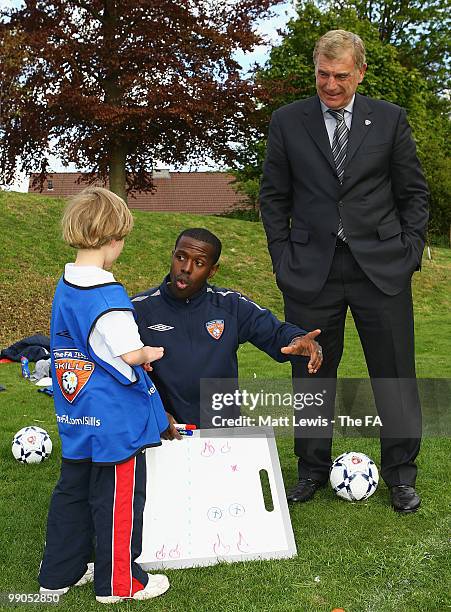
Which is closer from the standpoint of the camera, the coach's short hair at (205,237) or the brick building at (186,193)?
the coach's short hair at (205,237)

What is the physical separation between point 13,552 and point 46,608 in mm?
666

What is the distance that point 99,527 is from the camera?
133 inches

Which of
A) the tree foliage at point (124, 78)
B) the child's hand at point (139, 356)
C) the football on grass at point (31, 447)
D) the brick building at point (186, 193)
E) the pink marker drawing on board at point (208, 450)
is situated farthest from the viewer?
the brick building at point (186, 193)

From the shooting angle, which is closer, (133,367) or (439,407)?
(133,367)

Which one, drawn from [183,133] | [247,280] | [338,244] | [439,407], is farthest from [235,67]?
[338,244]

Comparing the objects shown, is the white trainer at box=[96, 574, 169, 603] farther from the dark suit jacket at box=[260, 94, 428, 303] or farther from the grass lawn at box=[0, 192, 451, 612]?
the dark suit jacket at box=[260, 94, 428, 303]

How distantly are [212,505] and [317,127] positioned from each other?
7.15 ft

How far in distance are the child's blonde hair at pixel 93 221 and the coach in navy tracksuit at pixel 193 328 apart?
0.81 metres

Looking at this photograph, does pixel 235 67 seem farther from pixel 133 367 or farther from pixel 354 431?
pixel 133 367

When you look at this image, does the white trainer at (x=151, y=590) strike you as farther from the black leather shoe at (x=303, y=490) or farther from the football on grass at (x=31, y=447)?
the football on grass at (x=31, y=447)

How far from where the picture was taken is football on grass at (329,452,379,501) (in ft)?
15.0

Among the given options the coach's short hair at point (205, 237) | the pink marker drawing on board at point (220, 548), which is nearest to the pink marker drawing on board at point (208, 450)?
the pink marker drawing on board at point (220, 548)

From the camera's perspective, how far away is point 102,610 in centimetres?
331

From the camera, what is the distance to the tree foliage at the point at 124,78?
18641 millimetres
